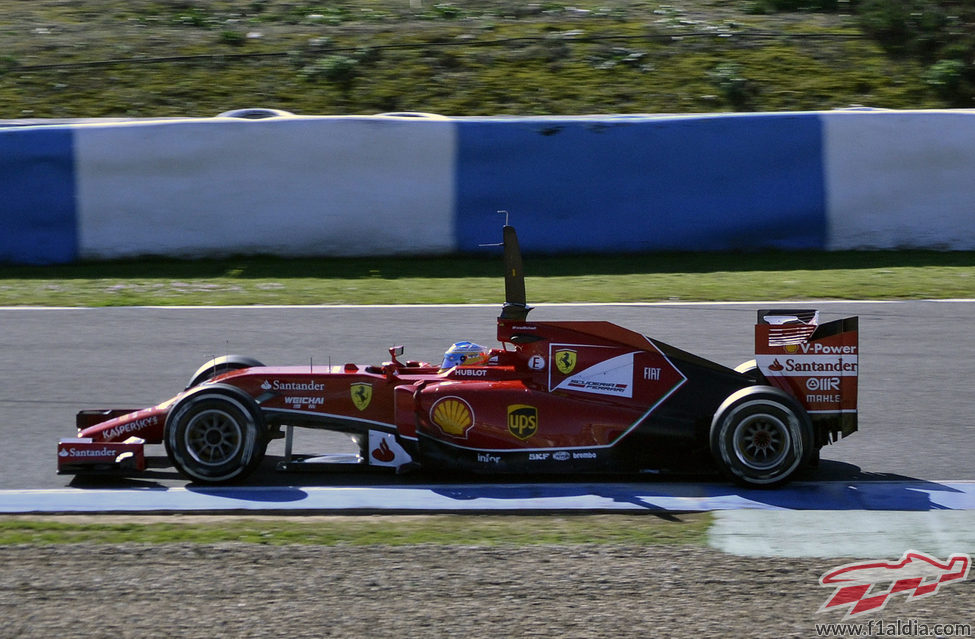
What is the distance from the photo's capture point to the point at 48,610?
4.69m

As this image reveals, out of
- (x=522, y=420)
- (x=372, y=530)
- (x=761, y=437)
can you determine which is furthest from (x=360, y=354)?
(x=761, y=437)

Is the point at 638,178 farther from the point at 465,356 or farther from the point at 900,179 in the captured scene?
the point at 465,356

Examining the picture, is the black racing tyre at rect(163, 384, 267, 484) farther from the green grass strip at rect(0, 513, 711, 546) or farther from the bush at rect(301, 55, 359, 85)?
the bush at rect(301, 55, 359, 85)

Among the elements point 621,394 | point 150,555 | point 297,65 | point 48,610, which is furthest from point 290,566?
point 297,65

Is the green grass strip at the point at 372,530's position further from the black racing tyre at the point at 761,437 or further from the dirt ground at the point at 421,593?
the black racing tyre at the point at 761,437

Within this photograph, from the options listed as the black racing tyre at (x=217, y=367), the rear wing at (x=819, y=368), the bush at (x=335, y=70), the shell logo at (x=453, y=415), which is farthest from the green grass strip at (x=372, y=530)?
the bush at (x=335, y=70)

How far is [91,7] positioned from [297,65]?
19.9 feet

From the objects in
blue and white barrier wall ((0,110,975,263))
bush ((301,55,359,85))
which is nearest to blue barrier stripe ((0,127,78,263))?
blue and white barrier wall ((0,110,975,263))

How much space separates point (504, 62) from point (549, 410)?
12.1m

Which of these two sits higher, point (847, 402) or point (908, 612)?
point (847, 402)

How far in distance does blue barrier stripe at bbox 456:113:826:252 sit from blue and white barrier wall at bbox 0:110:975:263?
16mm

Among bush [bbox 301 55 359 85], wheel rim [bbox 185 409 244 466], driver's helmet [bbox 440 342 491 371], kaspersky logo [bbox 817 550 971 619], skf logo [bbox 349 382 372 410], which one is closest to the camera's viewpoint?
kaspersky logo [bbox 817 550 971 619]

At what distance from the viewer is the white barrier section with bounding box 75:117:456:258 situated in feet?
42.0

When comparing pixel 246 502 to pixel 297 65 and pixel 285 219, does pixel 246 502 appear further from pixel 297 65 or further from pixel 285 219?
pixel 297 65
